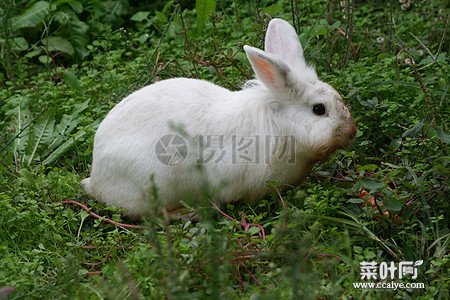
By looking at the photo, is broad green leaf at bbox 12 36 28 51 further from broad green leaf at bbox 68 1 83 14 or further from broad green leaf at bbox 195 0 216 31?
broad green leaf at bbox 195 0 216 31

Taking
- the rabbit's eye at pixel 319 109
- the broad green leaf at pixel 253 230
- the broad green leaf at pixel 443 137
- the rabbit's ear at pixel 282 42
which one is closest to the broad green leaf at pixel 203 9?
the rabbit's ear at pixel 282 42

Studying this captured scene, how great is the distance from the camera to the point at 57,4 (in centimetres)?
794

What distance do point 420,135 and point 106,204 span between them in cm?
195

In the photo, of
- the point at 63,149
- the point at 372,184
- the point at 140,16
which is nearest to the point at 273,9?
the point at 140,16

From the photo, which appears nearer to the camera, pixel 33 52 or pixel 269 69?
pixel 269 69

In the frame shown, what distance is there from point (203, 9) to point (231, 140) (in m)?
2.48

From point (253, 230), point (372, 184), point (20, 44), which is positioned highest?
point (372, 184)

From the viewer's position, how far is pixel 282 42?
5.66 metres

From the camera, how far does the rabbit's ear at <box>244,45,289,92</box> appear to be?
5.16m

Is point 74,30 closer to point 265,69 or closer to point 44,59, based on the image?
point 44,59

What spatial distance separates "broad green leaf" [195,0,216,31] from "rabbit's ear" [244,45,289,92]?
2.34 metres

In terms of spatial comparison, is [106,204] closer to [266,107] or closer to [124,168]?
[124,168]

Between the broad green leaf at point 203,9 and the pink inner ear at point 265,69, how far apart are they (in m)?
2.35

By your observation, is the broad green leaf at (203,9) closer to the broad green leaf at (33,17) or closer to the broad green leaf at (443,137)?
the broad green leaf at (33,17)
